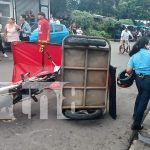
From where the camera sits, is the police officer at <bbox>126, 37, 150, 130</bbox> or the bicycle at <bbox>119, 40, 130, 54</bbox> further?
the bicycle at <bbox>119, 40, 130, 54</bbox>

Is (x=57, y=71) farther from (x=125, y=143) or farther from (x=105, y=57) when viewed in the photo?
(x=125, y=143)

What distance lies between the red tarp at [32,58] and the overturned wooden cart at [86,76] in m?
1.02

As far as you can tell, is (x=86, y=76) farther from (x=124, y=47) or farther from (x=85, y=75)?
(x=124, y=47)

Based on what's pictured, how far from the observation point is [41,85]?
610 cm

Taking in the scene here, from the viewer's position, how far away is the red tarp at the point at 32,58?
22.1 ft

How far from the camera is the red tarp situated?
6746mm

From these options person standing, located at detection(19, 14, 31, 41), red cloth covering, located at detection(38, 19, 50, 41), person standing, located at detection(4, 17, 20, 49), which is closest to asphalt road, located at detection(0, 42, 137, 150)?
red cloth covering, located at detection(38, 19, 50, 41)

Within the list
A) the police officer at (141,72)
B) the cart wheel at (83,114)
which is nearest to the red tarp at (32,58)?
the cart wheel at (83,114)

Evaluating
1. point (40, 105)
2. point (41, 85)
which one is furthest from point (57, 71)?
point (40, 105)

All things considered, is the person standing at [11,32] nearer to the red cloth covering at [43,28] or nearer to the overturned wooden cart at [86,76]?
the red cloth covering at [43,28]

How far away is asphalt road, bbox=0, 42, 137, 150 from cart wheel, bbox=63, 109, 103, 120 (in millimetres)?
144

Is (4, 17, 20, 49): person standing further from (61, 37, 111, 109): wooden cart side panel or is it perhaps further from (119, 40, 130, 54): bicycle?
(119, 40, 130, 54): bicycle

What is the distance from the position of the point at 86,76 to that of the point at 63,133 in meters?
1.15

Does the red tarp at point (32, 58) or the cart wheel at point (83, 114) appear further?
the red tarp at point (32, 58)
